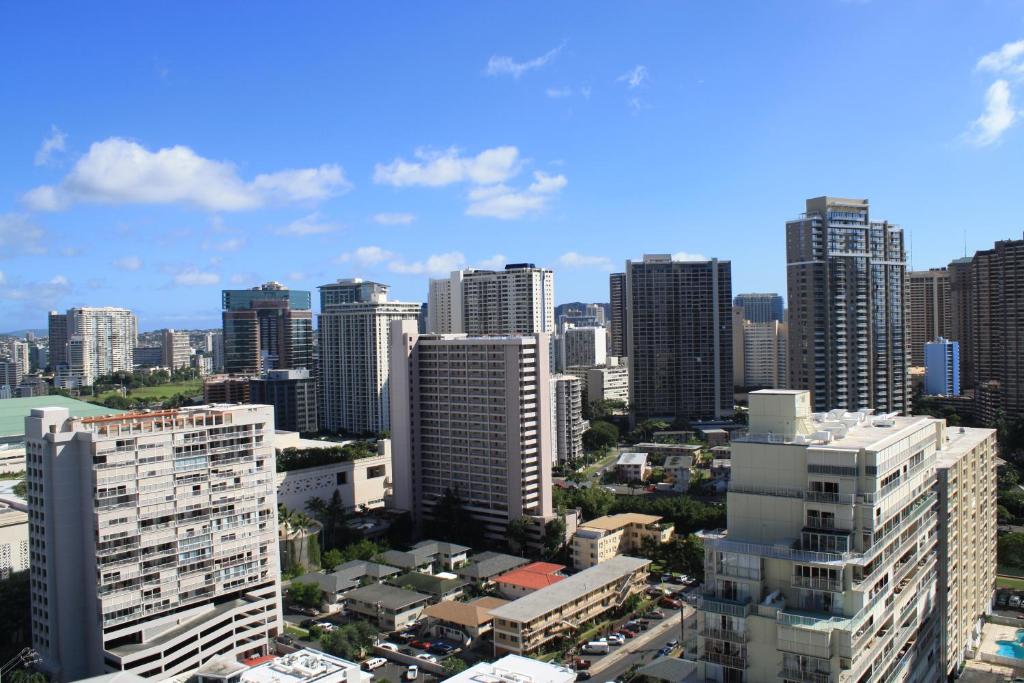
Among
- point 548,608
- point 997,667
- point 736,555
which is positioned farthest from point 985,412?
point 736,555

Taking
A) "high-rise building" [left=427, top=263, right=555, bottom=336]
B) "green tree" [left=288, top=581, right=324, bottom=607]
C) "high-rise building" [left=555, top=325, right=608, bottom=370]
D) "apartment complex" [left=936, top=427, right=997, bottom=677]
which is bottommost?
"green tree" [left=288, top=581, right=324, bottom=607]

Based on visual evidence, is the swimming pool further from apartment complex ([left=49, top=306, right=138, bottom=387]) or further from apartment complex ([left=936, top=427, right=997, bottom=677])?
apartment complex ([left=49, top=306, right=138, bottom=387])

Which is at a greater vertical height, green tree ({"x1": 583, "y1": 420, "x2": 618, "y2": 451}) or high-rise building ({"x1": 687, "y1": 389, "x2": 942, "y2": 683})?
high-rise building ({"x1": 687, "y1": 389, "x2": 942, "y2": 683})

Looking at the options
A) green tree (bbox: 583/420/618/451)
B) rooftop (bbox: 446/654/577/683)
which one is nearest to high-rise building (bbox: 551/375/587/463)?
green tree (bbox: 583/420/618/451)

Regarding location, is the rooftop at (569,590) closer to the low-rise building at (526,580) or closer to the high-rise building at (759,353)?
the low-rise building at (526,580)

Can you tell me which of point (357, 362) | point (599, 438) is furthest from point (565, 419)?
point (357, 362)

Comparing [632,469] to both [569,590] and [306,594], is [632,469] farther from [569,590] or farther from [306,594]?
[306,594]

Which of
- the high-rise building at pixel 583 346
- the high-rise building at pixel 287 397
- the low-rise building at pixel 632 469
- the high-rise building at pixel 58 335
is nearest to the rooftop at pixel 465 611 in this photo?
the low-rise building at pixel 632 469
